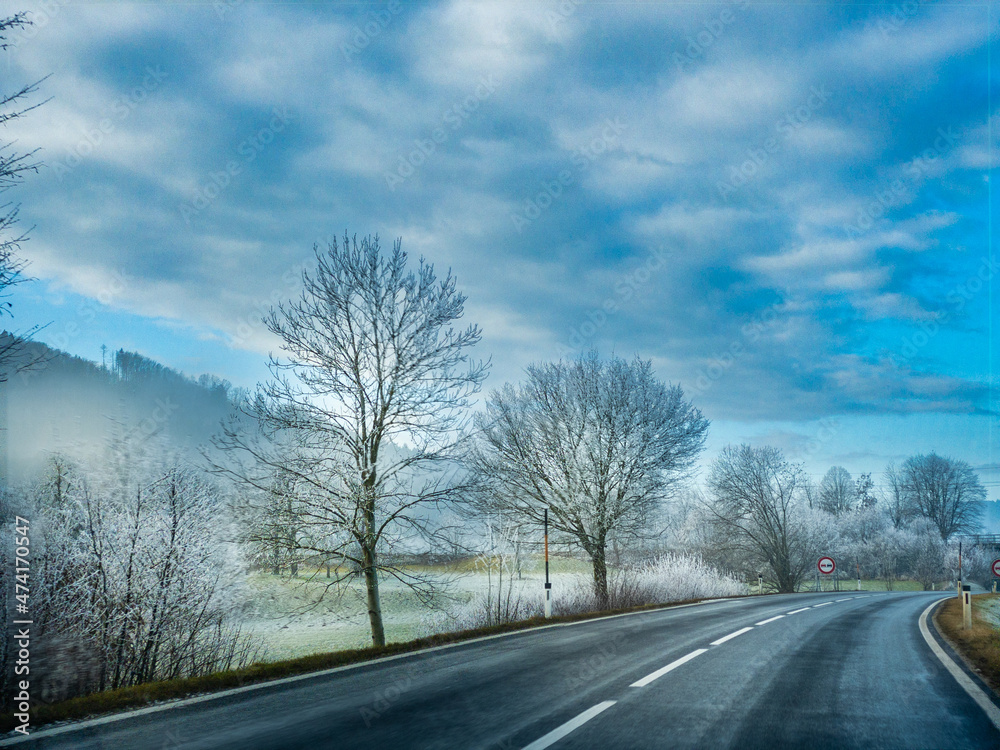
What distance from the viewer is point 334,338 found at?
49.4ft

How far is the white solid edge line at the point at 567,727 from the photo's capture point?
440 centimetres

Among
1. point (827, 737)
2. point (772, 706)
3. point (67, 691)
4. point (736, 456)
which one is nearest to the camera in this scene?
point (827, 737)

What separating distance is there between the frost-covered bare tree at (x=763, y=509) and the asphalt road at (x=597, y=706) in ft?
124

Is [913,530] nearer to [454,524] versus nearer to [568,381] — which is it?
[568,381]

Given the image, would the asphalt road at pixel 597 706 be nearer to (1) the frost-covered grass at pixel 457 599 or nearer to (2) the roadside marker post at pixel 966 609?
(2) the roadside marker post at pixel 966 609

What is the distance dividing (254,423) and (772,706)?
12.1m

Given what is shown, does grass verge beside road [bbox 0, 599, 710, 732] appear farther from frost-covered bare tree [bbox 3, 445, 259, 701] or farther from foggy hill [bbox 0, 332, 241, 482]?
foggy hill [bbox 0, 332, 241, 482]

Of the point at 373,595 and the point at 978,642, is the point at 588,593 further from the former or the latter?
the point at 978,642

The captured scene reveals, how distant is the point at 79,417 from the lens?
1599 cm

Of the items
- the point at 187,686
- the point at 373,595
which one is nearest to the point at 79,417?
the point at 373,595

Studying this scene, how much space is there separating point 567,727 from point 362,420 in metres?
11.3

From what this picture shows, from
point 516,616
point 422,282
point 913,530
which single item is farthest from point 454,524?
point 913,530

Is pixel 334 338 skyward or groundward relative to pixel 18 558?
skyward

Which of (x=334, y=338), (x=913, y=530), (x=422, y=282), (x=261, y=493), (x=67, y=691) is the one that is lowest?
(x=913, y=530)
